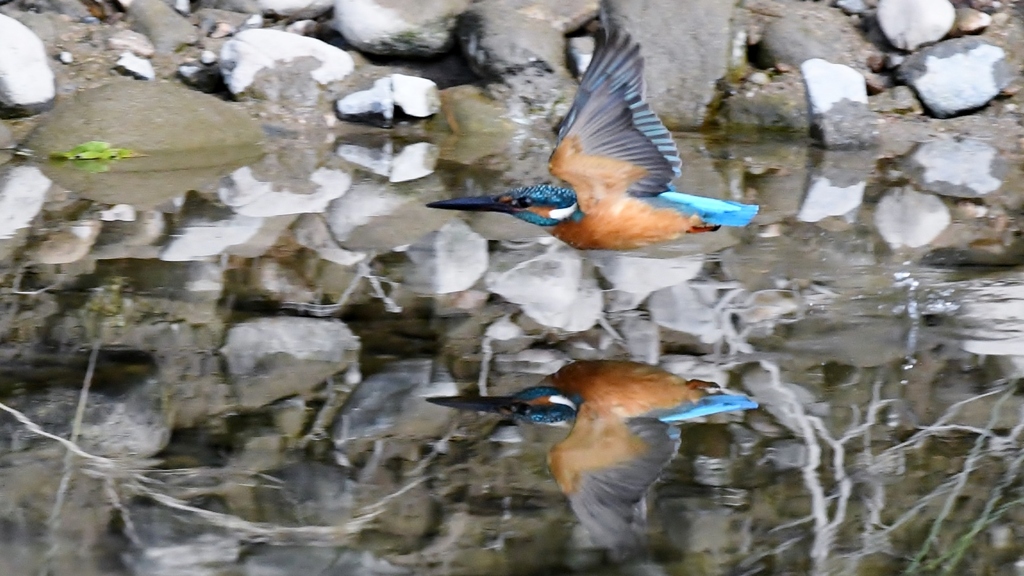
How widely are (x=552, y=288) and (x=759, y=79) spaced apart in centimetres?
369

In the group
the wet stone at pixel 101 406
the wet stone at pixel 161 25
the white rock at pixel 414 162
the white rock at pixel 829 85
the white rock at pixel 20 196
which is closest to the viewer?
the wet stone at pixel 101 406

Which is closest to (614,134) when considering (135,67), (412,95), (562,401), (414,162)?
(562,401)

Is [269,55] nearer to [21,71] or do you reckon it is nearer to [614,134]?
[21,71]

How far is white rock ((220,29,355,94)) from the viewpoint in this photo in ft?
20.8

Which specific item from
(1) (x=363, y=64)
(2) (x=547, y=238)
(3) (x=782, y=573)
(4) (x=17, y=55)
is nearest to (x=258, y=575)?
(3) (x=782, y=573)

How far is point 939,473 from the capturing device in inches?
86.7

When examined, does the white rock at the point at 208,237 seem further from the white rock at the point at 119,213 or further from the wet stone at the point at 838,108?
the wet stone at the point at 838,108

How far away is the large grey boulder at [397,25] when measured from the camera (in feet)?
21.6

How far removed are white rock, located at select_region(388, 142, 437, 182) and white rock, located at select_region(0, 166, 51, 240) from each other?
1433 millimetres

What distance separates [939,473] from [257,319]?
5.66 feet

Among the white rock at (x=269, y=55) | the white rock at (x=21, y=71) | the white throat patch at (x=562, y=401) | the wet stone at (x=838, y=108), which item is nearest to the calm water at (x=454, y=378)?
the white throat patch at (x=562, y=401)

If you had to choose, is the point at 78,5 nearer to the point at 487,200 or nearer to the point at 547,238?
the point at 547,238

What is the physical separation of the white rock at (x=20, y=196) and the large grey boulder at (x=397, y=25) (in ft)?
7.21

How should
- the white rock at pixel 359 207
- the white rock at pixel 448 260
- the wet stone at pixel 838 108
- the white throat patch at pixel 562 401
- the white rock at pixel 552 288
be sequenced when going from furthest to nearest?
the wet stone at pixel 838 108
the white rock at pixel 359 207
the white rock at pixel 448 260
the white rock at pixel 552 288
the white throat patch at pixel 562 401
